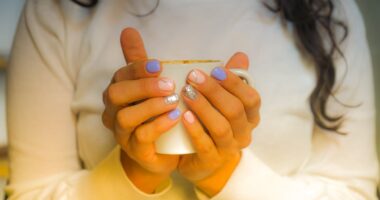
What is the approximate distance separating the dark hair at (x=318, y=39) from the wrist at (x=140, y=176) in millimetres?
206

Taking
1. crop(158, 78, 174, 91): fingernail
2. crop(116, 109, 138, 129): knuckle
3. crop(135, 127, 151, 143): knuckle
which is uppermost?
crop(158, 78, 174, 91): fingernail

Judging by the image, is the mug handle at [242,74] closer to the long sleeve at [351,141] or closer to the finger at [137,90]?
the finger at [137,90]

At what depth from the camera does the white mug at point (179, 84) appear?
355 mm

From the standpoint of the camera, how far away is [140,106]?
1.19 feet

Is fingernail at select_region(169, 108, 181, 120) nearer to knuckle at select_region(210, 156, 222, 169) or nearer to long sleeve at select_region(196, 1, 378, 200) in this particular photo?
knuckle at select_region(210, 156, 222, 169)

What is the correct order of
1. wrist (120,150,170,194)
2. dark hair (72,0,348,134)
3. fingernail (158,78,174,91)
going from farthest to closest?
1. dark hair (72,0,348,134)
2. wrist (120,150,170,194)
3. fingernail (158,78,174,91)

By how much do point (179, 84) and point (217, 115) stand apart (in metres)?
0.04

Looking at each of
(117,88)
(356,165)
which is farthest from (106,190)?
(356,165)

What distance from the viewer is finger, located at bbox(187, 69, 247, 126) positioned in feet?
1.16

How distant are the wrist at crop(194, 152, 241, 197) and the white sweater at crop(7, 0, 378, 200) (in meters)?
0.04

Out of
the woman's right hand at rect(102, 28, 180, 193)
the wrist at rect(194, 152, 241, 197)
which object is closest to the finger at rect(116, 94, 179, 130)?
the woman's right hand at rect(102, 28, 180, 193)

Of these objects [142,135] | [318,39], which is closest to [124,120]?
[142,135]

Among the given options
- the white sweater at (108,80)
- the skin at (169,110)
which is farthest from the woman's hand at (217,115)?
the white sweater at (108,80)

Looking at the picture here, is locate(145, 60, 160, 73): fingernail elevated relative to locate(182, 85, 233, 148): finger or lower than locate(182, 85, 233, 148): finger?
elevated
